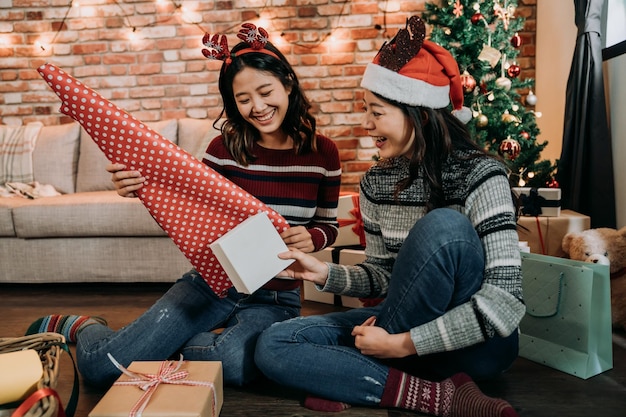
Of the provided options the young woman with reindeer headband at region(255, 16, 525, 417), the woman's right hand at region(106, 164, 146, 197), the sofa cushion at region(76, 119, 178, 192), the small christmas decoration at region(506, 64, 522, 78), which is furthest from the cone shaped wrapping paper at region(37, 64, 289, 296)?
the sofa cushion at region(76, 119, 178, 192)

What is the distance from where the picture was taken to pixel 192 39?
10.6 ft

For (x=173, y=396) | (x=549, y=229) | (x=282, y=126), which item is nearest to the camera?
(x=173, y=396)

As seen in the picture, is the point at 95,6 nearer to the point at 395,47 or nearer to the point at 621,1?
the point at 395,47

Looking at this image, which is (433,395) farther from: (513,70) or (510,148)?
(513,70)

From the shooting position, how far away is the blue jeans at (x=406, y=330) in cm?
106

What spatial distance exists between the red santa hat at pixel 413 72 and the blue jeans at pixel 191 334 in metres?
0.66

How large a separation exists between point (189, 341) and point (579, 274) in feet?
3.53

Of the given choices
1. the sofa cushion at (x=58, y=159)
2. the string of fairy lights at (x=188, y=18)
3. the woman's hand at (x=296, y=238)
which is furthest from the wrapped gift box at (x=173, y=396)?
the string of fairy lights at (x=188, y=18)

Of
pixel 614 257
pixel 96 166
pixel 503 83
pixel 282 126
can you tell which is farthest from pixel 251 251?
pixel 96 166

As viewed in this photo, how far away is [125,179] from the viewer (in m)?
1.21

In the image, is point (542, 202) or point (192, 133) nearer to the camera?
point (542, 202)

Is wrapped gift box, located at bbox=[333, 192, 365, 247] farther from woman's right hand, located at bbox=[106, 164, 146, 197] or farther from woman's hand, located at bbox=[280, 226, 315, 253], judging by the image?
woman's right hand, located at bbox=[106, 164, 146, 197]

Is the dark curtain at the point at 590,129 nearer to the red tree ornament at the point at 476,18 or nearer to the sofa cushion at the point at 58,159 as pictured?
the red tree ornament at the point at 476,18

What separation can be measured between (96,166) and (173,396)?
88.2 inches
